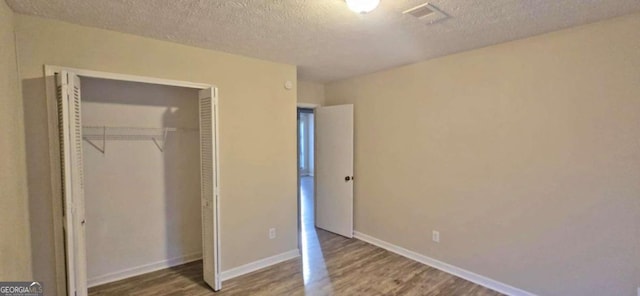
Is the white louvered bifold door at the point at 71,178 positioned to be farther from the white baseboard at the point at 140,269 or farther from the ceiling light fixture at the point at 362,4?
the ceiling light fixture at the point at 362,4

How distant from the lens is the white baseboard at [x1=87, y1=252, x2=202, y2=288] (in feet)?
→ 9.32

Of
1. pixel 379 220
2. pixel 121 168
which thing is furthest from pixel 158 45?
pixel 379 220

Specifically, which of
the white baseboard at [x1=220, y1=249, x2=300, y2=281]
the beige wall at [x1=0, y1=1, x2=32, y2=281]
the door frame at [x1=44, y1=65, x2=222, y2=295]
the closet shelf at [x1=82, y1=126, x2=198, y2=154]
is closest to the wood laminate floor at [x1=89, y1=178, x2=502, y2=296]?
the white baseboard at [x1=220, y1=249, x2=300, y2=281]

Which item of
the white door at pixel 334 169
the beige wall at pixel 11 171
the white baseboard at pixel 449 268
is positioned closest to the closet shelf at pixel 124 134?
the beige wall at pixel 11 171

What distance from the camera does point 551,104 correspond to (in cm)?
241

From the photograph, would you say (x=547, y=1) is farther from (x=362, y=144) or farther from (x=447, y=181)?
(x=362, y=144)

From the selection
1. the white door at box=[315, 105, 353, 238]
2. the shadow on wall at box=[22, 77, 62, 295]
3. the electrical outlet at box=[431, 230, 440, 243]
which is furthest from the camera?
the white door at box=[315, 105, 353, 238]

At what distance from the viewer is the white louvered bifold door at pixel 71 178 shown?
194 cm

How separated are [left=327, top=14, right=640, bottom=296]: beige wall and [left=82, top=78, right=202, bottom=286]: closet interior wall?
242 centimetres

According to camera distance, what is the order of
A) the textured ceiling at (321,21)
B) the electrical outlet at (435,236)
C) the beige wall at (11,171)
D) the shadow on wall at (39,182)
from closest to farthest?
the beige wall at (11,171) → the textured ceiling at (321,21) → the shadow on wall at (39,182) → the electrical outlet at (435,236)

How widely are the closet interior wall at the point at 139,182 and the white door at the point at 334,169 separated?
6.04ft

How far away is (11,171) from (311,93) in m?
3.37

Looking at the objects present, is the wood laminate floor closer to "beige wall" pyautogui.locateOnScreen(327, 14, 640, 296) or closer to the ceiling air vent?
"beige wall" pyautogui.locateOnScreen(327, 14, 640, 296)

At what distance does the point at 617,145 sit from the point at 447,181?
1349mm
